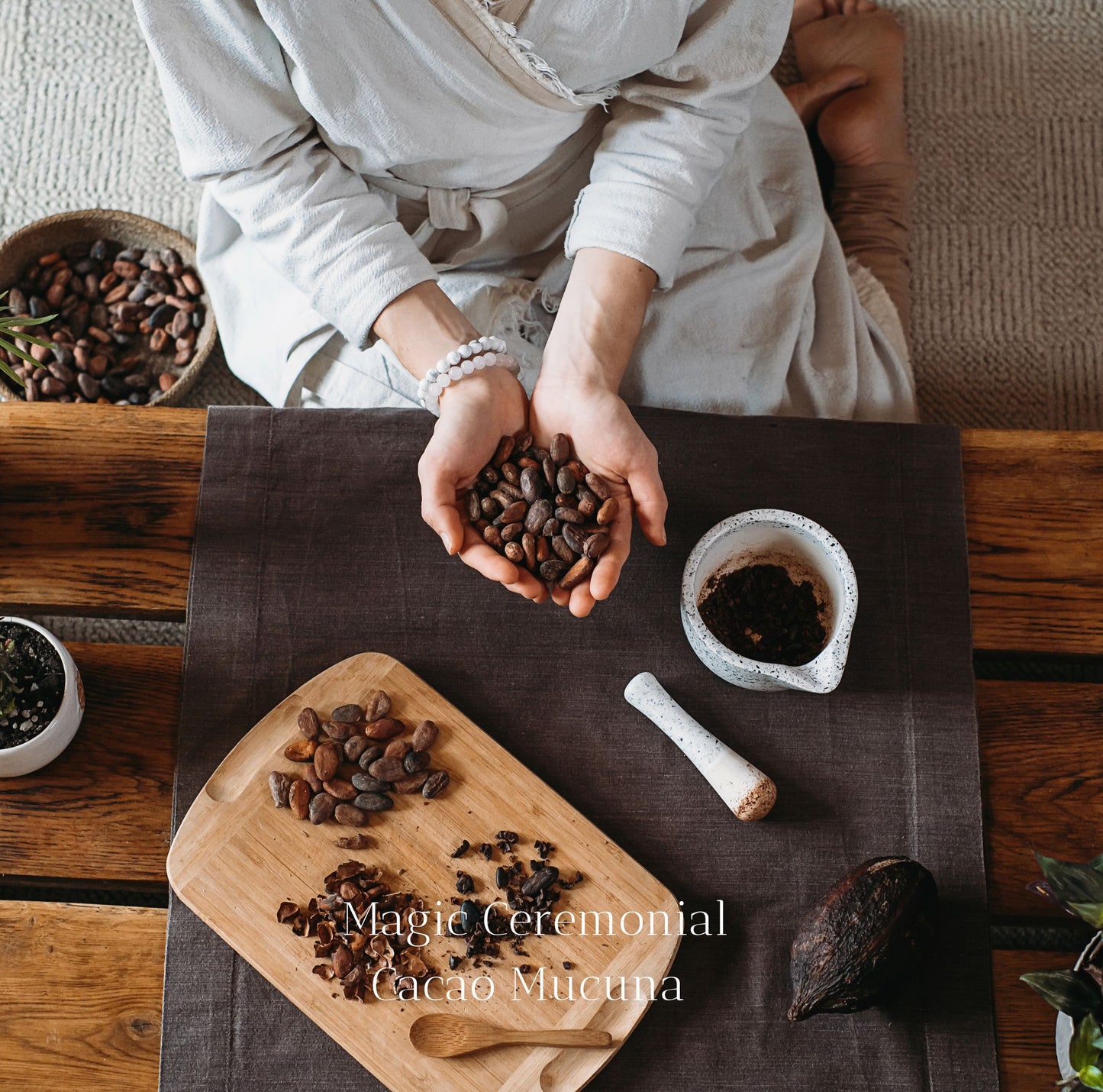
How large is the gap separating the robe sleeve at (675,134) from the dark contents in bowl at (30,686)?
61 cm


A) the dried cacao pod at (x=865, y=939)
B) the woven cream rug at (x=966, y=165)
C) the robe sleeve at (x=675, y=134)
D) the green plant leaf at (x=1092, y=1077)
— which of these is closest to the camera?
the green plant leaf at (x=1092, y=1077)

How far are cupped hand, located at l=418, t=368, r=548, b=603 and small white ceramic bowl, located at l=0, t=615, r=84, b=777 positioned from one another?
319mm

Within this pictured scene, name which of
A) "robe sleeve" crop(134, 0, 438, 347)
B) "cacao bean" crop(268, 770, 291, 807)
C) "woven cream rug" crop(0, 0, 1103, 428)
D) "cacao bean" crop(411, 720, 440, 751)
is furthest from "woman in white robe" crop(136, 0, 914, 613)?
"woven cream rug" crop(0, 0, 1103, 428)

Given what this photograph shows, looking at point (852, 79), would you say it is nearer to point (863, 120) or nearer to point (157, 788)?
point (863, 120)

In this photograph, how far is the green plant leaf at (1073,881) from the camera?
675 mm

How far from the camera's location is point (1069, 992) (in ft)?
2.22

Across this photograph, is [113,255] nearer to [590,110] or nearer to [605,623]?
[590,110]

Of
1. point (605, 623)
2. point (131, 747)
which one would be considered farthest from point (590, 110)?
point (131, 747)

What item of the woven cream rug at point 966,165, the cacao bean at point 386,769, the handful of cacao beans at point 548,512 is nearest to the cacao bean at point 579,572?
→ the handful of cacao beans at point 548,512

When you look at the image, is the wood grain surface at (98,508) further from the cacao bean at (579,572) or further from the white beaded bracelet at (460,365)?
the cacao bean at (579,572)

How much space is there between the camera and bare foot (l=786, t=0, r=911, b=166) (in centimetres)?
139

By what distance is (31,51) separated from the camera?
1573 millimetres

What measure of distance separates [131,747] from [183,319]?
0.71 m

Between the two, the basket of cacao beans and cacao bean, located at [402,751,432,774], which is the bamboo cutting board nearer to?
cacao bean, located at [402,751,432,774]
